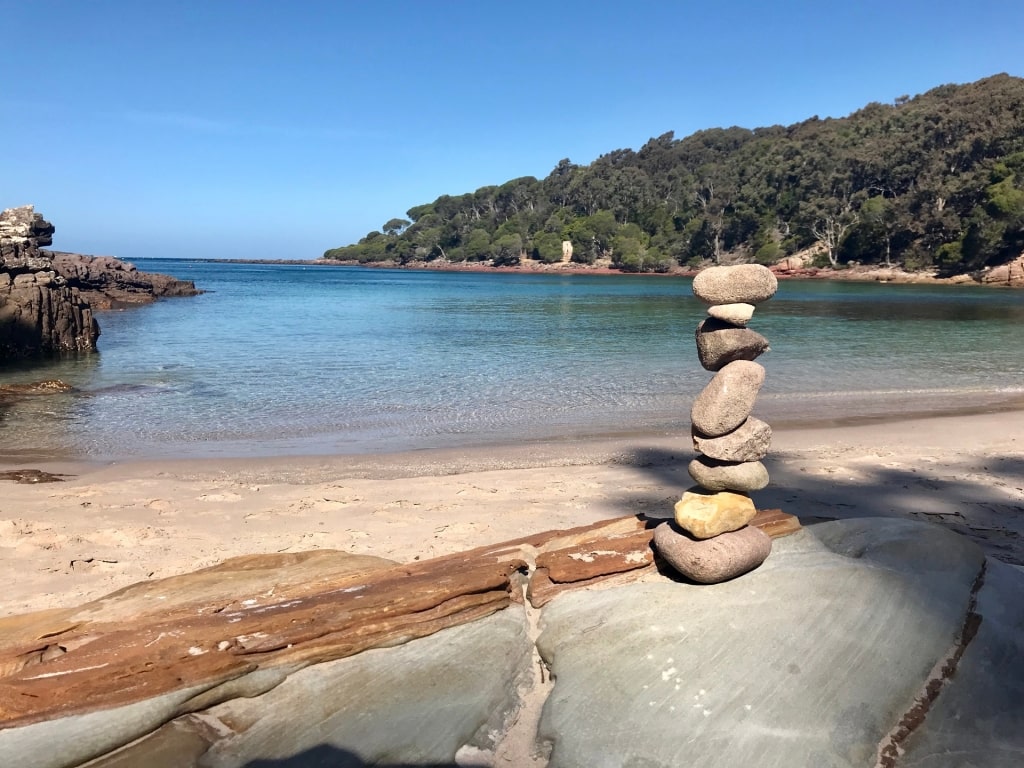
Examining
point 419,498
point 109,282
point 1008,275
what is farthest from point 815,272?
point 419,498

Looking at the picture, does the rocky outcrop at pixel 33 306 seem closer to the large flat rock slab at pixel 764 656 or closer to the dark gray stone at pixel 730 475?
the dark gray stone at pixel 730 475

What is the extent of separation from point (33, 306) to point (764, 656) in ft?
89.9

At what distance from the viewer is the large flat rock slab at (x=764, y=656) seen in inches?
148

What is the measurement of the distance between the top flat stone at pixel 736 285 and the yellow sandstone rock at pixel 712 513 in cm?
144

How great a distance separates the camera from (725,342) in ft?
17.2

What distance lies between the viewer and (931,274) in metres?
75.6

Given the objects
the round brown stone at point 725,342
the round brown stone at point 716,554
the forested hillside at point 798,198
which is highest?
the forested hillside at point 798,198

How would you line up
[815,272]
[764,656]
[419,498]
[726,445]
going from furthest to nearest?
[815,272]
[419,498]
[726,445]
[764,656]

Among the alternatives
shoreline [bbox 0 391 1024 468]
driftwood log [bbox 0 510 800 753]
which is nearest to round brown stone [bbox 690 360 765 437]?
driftwood log [bbox 0 510 800 753]

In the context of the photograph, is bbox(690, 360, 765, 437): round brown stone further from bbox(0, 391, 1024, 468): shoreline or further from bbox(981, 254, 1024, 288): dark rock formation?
bbox(981, 254, 1024, 288): dark rock formation

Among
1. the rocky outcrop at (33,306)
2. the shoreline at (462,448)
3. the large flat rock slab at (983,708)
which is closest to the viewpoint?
the large flat rock slab at (983,708)

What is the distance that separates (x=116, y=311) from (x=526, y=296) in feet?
105

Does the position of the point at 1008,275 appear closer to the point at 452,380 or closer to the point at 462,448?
the point at 452,380

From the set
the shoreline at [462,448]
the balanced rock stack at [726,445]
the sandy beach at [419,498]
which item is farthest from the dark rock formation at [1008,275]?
the balanced rock stack at [726,445]
